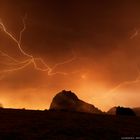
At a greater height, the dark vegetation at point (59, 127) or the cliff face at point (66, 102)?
the cliff face at point (66, 102)

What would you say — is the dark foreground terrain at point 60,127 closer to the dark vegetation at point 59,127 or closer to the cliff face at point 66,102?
the dark vegetation at point 59,127

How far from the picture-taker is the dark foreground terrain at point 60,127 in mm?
13711

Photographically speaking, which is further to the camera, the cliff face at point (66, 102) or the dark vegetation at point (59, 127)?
the cliff face at point (66, 102)

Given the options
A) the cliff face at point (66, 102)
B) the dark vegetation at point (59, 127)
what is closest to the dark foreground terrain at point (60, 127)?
the dark vegetation at point (59, 127)

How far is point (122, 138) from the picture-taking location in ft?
45.9

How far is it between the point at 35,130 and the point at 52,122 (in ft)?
7.74

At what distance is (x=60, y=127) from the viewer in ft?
51.2

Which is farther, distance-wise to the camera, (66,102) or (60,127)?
(66,102)

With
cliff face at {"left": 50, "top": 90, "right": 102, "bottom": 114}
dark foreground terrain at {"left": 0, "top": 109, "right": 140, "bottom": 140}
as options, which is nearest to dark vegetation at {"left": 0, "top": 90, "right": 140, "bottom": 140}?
dark foreground terrain at {"left": 0, "top": 109, "right": 140, "bottom": 140}

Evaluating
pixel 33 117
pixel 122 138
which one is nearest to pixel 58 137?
pixel 122 138

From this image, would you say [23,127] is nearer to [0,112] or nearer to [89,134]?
[89,134]

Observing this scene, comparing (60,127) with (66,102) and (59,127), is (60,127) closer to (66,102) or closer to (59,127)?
(59,127)

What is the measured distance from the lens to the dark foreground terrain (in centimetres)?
1371

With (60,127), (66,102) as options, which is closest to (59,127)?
(60,127)
